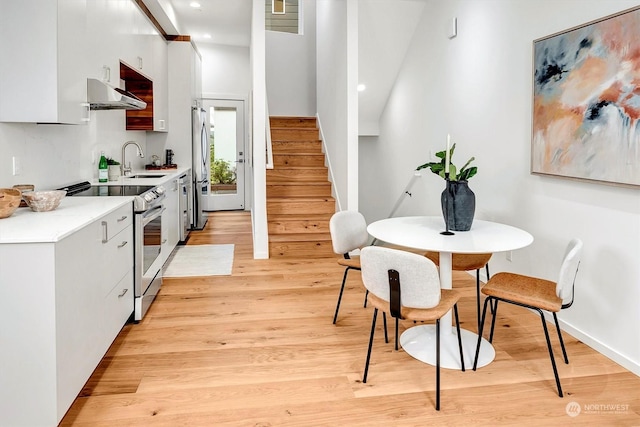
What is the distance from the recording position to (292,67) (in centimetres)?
755

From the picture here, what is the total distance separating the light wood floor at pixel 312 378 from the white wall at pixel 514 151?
350mm

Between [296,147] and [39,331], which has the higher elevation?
[296,147]

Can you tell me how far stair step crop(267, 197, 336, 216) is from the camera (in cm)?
535

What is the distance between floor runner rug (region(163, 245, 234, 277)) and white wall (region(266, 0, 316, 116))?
3117mm

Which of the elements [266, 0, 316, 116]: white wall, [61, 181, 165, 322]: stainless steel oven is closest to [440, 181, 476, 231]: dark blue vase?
[61, 181, 165, 322]: stainless steel oven

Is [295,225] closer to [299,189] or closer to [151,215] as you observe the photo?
[299,189]

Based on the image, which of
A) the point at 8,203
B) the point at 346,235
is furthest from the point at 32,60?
the point at 346,235

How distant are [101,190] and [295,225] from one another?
2.24 metres

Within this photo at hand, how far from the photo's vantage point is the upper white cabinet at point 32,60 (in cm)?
236

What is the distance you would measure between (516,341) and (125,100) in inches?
125

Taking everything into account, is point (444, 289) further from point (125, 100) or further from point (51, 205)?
point (125, 100)

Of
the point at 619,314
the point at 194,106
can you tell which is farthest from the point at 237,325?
the point at 194,106

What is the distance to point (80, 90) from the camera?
9.28ft

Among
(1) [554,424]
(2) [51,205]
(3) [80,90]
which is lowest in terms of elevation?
(1) [554,424]
